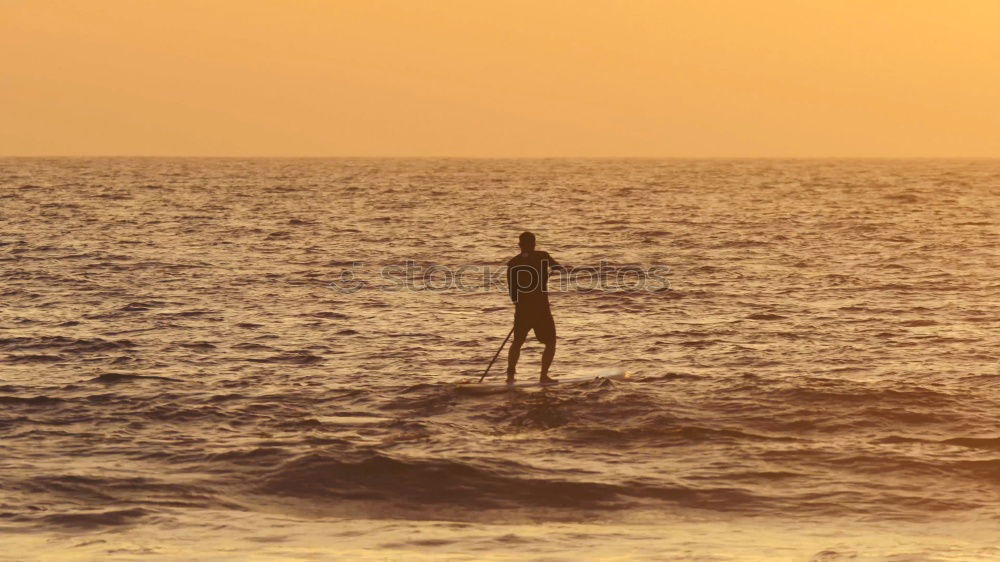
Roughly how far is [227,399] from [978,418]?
9.94 metres

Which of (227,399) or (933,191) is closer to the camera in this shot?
(227,399)

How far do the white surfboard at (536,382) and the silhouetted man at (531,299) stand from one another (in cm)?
14

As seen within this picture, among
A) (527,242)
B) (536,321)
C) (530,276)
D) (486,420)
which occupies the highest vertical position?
(527,242)

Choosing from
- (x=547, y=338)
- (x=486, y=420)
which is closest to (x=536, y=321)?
(x=547, y=338)

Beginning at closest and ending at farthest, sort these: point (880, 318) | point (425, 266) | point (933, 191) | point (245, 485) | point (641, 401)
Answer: point (245, 485) → point (641, 401) → point (880, 318) → point (425, 266) → point (933, 191)

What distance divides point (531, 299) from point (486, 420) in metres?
2.44

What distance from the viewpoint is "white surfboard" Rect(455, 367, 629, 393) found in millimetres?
17859

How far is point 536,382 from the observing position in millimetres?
18266

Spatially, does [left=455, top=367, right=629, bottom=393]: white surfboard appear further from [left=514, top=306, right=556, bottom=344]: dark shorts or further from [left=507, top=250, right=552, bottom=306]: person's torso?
[left=507, top=250, right=552, bottom=306]: person's torso

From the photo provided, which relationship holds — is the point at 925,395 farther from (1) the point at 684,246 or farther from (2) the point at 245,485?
(1) the point at 684,246

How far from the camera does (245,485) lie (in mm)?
12945

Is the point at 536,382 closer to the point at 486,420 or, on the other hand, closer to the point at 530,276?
the point at 530,276

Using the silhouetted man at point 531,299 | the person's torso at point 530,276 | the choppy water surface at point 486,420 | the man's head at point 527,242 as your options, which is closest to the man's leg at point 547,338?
the silhouetted man at point 531,299

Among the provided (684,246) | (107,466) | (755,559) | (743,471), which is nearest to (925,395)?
(743,471)
